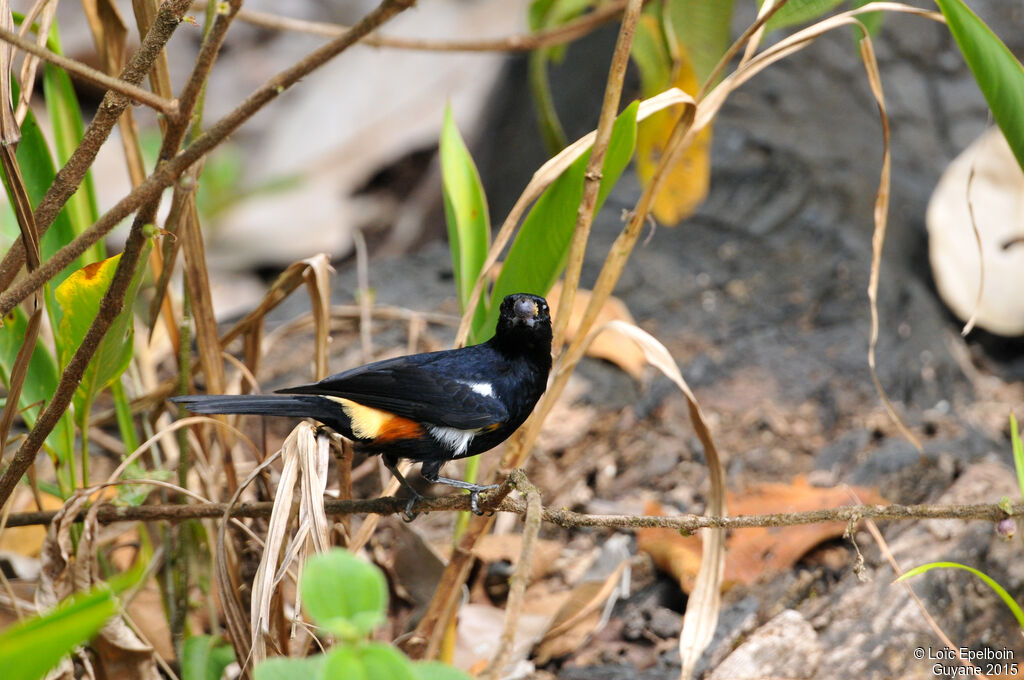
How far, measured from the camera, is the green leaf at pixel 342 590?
0.96 metres

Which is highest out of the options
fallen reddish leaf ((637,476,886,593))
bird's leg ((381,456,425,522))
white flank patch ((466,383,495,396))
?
white flank patch ((466,383,495,396))

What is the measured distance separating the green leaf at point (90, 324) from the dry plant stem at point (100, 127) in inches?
4.9

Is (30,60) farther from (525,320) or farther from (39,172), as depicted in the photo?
(525,320)

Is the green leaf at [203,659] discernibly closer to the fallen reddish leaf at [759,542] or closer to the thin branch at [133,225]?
the thin branch at [133,225]

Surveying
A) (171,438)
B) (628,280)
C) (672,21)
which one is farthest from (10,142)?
(628,280)

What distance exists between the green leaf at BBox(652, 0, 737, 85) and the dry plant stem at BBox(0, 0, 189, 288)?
224 cm

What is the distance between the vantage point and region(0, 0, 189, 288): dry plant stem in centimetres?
141

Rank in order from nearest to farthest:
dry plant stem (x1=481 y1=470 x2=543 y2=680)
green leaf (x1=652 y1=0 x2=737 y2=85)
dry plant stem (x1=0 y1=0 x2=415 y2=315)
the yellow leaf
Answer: dry plant stem (x1=481 y1=470 x2=543 y2=680) < dry plant stem (x1=0 y1=0 x2=415 y2=315) < green leaf (x1=652 y1=0 x2=737 y2=85) < the yellow leaf

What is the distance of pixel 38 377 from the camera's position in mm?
2096

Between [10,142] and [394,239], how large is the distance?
4.93 m


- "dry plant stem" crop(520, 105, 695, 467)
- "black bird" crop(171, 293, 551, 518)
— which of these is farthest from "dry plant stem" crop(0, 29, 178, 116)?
"dry plant stem" crop(520, 105, 695, 467)

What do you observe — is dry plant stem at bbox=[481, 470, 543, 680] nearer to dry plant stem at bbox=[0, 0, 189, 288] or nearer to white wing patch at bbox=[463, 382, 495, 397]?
white wing patch at bbox=[463, 382, 495, 397]

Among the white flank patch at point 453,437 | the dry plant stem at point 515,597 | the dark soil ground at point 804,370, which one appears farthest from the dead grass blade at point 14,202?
the dark soil ground at point 804,370

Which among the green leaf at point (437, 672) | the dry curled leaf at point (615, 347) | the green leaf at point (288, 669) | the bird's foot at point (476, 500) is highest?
the green leaf at point (288, 669)
